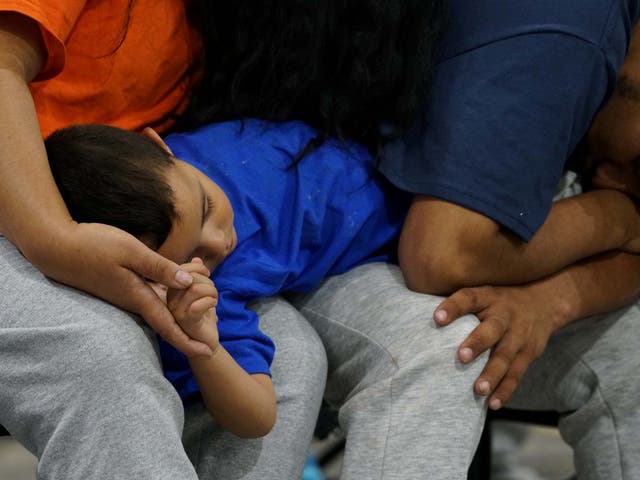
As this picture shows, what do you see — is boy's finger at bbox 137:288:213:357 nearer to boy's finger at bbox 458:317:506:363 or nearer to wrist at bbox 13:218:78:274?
wrist at bbox 13:218:78:274

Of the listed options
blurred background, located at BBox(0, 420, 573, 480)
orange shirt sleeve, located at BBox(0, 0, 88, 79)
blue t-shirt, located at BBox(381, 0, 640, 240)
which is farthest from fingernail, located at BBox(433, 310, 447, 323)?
blurred background, located at BBox(0, 420, 573, 480)

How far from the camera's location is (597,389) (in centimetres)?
124

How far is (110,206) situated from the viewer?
0.94 meters

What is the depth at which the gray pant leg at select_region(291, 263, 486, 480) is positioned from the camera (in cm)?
101

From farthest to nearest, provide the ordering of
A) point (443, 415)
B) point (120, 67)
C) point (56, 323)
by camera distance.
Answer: point (120, 67), point (443, 415), point (56, 323)

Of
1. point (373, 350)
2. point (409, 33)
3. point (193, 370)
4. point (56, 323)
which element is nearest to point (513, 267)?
point (373, 350)

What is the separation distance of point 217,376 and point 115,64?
390mm

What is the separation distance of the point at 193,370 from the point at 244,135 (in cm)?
33

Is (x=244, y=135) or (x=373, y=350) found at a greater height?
(x=244, y=135)

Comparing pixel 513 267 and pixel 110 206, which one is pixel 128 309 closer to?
pixel 110 206

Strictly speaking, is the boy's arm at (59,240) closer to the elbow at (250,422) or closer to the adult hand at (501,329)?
the elbow at (250,422)

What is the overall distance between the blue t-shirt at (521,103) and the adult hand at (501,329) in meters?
0.08

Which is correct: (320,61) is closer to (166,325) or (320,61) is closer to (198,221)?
(198,221)

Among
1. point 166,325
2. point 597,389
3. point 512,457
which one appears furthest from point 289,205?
point 512,457
